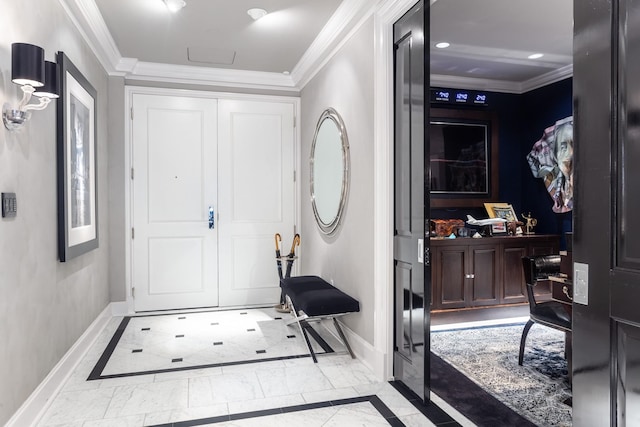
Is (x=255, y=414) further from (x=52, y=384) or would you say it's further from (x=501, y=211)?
(x=501, y=211)

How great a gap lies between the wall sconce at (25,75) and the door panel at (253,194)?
277cm

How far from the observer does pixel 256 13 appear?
3352 mm

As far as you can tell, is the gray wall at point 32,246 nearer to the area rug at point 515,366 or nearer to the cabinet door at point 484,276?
the area rug at point 515,366

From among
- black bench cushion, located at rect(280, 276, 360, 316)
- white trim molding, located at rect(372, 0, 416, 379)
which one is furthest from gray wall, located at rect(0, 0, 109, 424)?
white trim molding, located at rect(372, 0, 416, 379)

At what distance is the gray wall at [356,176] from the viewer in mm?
3119

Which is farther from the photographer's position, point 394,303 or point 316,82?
point 316,82

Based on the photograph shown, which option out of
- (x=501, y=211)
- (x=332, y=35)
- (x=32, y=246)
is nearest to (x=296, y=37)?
(x=332, y=35)

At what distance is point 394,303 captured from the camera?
292 cm

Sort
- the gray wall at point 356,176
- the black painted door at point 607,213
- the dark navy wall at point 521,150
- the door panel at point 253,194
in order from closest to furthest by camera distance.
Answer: the black painted door at point 607,213 < the gray wall at point 356,176 < the dark navy wall at point 521,150 < the door panel at point 253,194

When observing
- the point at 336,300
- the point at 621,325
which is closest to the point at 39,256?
the point at 336,300

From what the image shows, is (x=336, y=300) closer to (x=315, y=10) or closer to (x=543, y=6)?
(x=315, y=10)

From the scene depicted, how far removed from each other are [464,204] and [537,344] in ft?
5.73

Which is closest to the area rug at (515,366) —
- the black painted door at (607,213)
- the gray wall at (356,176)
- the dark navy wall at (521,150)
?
the gray wall at (356,176)

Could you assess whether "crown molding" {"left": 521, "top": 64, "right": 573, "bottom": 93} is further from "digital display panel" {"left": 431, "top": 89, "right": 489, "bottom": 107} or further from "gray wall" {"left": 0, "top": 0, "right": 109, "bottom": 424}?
"gray wall" {"left": 0, "top": 0, "right": 109, "bottom": 424}
